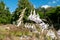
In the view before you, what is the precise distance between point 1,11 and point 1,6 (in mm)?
1062

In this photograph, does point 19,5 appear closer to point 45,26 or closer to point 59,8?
point 59,8

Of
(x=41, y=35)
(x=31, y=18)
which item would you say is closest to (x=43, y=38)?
(x=41, y=35)

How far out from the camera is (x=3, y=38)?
6672 millimetres

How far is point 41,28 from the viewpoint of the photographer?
5.88 feet

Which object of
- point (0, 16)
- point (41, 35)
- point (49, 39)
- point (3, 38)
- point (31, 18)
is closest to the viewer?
point (41, 35)

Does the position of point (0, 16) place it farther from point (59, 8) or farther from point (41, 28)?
point (41, 28)

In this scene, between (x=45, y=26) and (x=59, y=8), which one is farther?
(x=59, y=8)

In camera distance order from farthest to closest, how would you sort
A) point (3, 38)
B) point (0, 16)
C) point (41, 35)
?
point (0, 16) → point (3, 38) → point (41, 35)

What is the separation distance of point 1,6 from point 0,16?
2.54 m

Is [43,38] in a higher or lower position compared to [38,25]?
lower

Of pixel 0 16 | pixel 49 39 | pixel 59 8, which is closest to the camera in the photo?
pixel 49 39

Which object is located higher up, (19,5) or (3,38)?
(19,5)

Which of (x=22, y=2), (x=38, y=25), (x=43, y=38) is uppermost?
(x=22, y=2)

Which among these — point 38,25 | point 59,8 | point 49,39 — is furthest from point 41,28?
point 59,8
